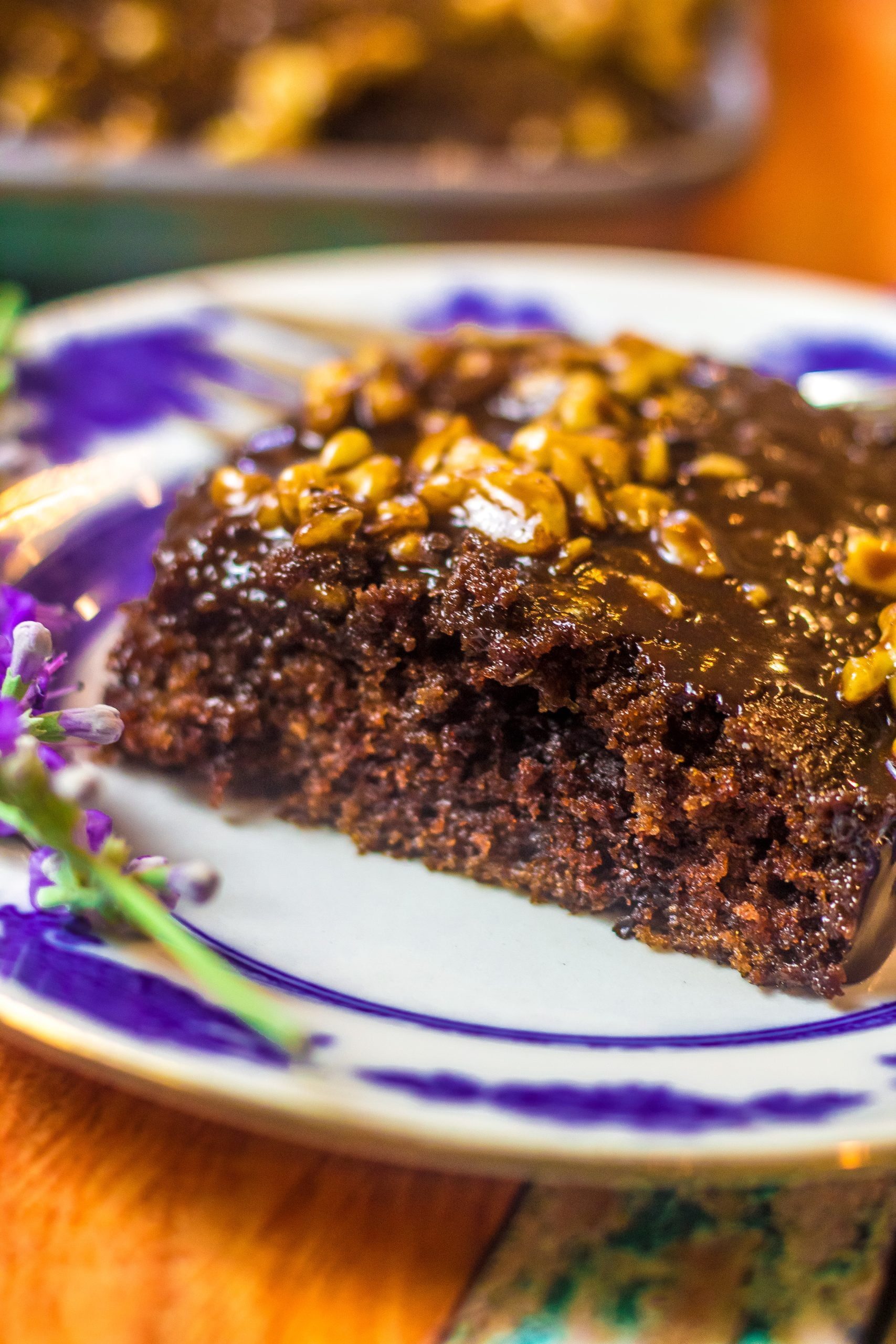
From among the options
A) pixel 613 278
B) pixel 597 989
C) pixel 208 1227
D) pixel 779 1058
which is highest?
pixel 613 278

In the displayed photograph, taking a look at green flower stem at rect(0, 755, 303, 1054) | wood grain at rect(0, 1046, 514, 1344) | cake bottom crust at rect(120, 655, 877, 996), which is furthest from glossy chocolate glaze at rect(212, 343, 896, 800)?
wood grain at rect(0, 1046, 514, 1344)

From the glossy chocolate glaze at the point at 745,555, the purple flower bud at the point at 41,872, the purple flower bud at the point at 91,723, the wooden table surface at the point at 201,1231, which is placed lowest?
the wooden table surface at the point at 201,1231

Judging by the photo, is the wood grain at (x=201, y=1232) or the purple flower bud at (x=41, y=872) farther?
the purple flower bud at (x=41, y=872)

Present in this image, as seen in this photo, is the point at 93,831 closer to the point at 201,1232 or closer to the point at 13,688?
the point at 13,688

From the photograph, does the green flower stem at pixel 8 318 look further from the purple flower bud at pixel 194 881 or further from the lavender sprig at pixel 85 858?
the purple flower bud at pixel 194 881

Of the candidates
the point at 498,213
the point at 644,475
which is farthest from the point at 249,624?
the point at 498,213

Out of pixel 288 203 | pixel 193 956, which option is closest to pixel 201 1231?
pixel 193 956

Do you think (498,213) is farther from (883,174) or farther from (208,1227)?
(208,1227)

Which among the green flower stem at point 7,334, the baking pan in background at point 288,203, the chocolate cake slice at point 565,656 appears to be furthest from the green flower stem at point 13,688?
the baking pan in background at point 288,203
